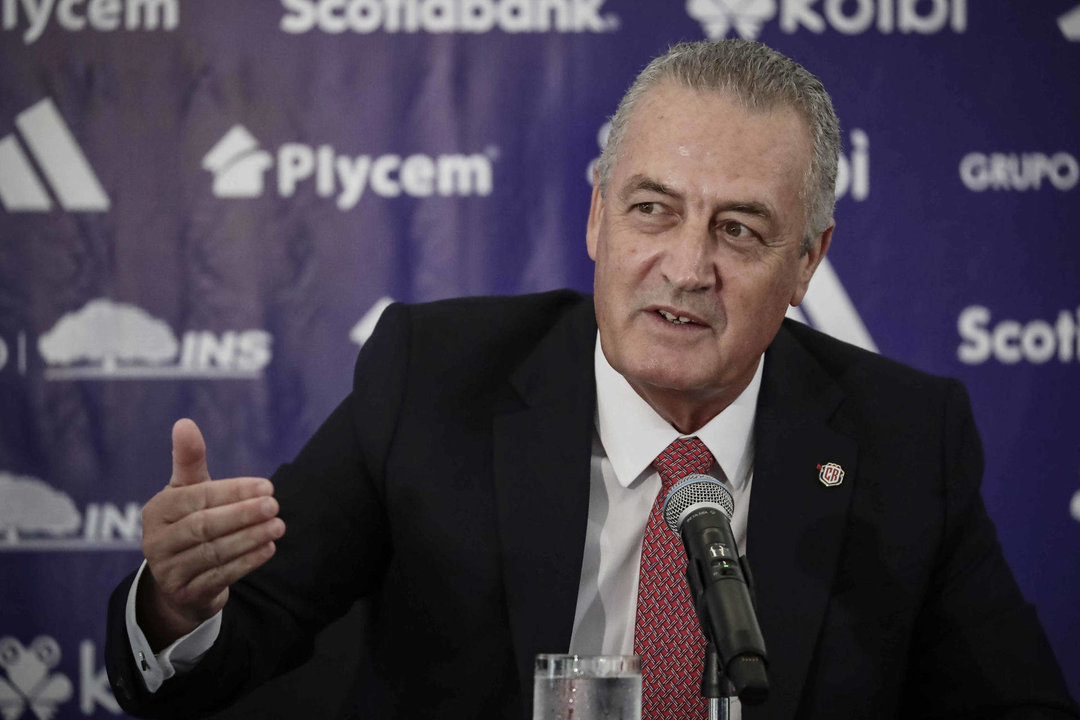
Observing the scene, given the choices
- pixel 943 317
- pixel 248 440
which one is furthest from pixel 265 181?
pixel 943 317

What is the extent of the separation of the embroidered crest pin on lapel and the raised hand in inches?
39.6

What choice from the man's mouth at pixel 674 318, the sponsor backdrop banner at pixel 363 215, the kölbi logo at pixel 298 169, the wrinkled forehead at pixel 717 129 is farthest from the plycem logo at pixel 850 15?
the man's mouth at pixel 674 318

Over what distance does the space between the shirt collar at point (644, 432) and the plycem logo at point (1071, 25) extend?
1.72 meters

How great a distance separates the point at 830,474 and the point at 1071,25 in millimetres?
1796

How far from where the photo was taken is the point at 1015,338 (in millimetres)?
3021

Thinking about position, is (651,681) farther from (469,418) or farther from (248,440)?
(248,440)

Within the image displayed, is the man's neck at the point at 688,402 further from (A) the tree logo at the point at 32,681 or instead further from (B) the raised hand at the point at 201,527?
(A) the tree logo at the point at 32,681

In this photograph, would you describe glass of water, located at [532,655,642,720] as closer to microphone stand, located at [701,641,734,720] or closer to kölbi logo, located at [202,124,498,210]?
microphone stand, located at [701,641,734,720]

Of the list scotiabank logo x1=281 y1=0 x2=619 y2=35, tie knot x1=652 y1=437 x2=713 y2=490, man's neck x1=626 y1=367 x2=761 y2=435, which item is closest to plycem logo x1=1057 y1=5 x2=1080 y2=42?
scotiabank logo x1=281 y1=0 x2=619 y2=35

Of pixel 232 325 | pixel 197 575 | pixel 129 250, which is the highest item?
pixel 129 250

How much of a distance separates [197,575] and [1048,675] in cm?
145

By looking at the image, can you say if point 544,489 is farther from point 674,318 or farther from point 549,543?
point 674,318

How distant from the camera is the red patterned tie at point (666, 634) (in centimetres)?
177

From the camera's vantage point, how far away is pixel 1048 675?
6.32ft
